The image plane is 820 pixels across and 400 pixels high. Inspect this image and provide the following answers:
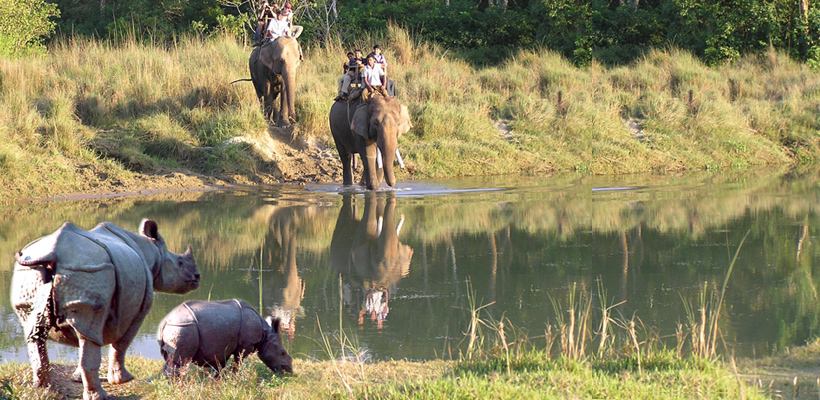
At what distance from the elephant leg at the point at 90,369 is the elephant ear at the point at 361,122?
35.5ft

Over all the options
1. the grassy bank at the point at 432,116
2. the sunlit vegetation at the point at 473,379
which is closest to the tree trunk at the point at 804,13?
the grassy bank at the point at 432,116

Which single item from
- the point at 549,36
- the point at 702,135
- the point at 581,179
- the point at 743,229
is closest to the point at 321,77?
the point at 581,179

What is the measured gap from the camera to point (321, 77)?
22.6 metres

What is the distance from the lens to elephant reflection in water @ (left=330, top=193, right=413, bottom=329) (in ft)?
26.9

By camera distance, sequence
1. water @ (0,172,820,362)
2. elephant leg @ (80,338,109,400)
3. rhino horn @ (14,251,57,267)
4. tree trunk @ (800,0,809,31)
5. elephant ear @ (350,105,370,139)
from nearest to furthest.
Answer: rhino horn @ (14,251,57,267), elephant leg @ (80,338,109,400), water @ (0,172,820,362), elephant ear @ (350,105,370,139), tree trunk @ (800,0,809,31)

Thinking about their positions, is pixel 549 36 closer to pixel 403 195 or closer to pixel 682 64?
pixel 682 64

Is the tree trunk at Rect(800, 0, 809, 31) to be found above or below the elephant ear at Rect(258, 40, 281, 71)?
above

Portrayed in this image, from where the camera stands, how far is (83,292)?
4.83 meters

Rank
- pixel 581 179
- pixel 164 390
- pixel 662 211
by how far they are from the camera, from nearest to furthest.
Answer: pixel 164 390 < pixel 662 211 < pixel 581 179

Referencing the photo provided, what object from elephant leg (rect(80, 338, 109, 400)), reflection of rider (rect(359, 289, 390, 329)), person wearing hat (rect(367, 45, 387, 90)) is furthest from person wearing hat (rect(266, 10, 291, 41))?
elephant leg (rect(80, 338, 109, 400))

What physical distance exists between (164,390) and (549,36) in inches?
1071

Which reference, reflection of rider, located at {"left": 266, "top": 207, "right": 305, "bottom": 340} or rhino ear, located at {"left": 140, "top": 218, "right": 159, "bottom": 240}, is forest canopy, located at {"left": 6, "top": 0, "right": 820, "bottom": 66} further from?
rhino ear, located at {"left": 140, "top": 218, "right": 159, "bottom": 240}

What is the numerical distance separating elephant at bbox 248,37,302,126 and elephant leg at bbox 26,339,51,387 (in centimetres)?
1357

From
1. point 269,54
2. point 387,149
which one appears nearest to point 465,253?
point 387,149
